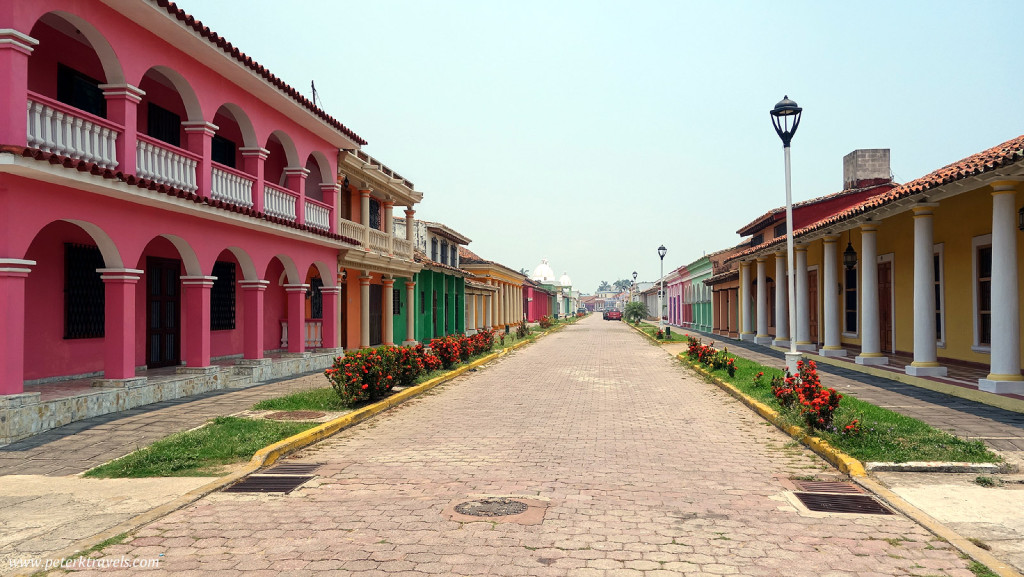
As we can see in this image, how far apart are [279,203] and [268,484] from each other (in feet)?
34.4

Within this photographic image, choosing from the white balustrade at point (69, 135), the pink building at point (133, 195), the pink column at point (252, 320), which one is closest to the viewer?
the pink building at point (133, 195)

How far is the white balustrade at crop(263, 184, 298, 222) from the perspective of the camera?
14914 mm

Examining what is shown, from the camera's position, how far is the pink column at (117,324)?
10.4 meters

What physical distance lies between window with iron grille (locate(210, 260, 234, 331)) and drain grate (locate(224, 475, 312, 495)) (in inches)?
405

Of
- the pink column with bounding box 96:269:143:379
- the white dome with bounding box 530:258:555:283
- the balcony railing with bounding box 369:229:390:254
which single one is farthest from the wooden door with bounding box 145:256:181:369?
the white dome with bounding box 530:258:555:283

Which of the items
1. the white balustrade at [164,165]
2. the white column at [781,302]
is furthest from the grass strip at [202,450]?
the white column at [781,302]

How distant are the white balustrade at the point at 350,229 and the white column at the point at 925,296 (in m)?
14.5

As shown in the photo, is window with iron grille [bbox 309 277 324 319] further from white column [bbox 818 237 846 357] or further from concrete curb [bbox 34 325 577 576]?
white column [bbox 818 237 846 357]

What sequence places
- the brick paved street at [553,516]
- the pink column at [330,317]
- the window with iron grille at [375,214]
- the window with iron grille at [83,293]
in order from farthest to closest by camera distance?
the window with iron grille at [375,214]
the pink column at [330,317]
the window with iron grille at [83,293]
the brick paved street at [553,516]

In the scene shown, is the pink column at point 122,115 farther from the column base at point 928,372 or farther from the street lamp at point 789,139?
the column base at point 928,372

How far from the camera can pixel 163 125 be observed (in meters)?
13.5

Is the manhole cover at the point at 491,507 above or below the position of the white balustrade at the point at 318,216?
below

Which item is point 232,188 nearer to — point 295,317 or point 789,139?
point 295,317

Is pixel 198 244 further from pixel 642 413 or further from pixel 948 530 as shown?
pixel 948 530
